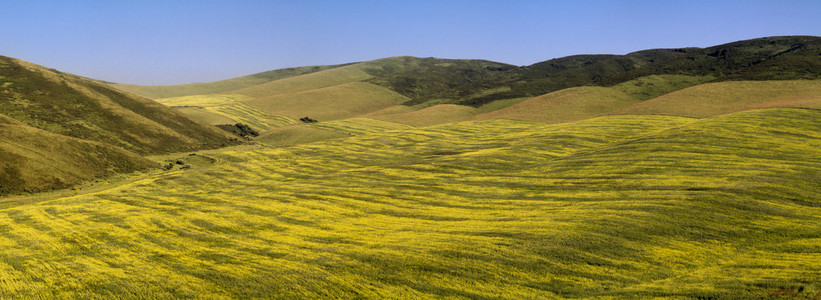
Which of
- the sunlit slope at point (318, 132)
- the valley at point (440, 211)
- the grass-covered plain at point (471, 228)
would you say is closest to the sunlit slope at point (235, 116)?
the sunlit slope at point (318, 132)

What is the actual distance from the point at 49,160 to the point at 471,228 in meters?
70.5

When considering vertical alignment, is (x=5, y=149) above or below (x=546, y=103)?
below

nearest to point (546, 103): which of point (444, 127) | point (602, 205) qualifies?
point (444, 127)

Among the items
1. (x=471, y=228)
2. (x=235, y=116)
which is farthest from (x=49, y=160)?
(x=235, y=116)

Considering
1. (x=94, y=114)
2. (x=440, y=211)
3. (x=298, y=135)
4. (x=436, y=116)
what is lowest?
(x=440, y=211)

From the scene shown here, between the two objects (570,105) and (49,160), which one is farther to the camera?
(570,105)

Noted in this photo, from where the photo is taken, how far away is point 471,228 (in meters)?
42.1

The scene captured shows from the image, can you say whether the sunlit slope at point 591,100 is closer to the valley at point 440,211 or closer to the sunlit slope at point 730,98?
the sunlit slope at point 730,98

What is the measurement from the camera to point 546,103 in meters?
140

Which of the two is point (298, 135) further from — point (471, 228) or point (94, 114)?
point (471, 228)

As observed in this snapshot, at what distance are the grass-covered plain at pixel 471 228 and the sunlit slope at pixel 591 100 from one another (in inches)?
1968

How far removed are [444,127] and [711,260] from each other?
97165 millimetres

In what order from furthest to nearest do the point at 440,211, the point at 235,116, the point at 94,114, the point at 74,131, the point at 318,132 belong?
the point at 235,116
the point at 318,132
the point at 94,114
the point at 74,131
the point at 440,211

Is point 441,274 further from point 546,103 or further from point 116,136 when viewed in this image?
point 546,103
